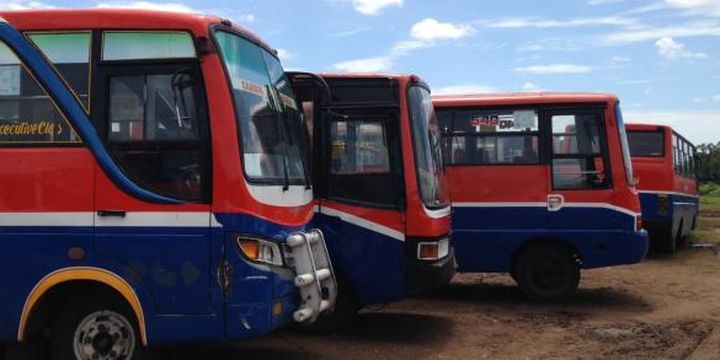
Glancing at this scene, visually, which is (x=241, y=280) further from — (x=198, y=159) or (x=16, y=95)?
(x=16, y=95)

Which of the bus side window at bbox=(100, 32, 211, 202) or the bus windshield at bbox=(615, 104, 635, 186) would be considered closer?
the bus side window at bbox=(100, 32, 211, 202)

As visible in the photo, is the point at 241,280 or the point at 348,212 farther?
the point at 348,212

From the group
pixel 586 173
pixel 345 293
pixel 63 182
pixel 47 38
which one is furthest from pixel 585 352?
pixel 47 38


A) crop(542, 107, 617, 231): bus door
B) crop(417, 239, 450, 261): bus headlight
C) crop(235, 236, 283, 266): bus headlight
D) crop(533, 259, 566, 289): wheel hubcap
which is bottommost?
crop(533, 259, 566, 289): wheel hubcap

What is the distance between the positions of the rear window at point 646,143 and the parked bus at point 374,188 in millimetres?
9538

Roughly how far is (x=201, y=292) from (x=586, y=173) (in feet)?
21.5

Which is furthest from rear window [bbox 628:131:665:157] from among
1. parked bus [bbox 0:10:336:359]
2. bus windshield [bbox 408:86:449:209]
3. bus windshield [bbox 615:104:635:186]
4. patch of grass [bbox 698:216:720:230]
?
parked bus [bbox 0:10:336:359]

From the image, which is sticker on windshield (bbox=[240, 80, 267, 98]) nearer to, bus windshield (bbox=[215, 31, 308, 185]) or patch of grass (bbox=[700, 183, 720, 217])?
bus windshield (bbox=[215, 31, 308, 185])

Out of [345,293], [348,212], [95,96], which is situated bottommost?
[345,293]

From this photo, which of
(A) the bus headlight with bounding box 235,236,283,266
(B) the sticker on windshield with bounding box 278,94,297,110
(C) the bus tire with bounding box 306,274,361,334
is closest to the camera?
(A) the bus headlight with bounding box 235,236,283,266

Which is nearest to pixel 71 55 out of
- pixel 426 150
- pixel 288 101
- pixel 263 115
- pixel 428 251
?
pixel 263 115

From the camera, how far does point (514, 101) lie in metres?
11.4

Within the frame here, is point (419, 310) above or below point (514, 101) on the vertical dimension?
below

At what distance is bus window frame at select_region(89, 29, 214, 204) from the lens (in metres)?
6.28
